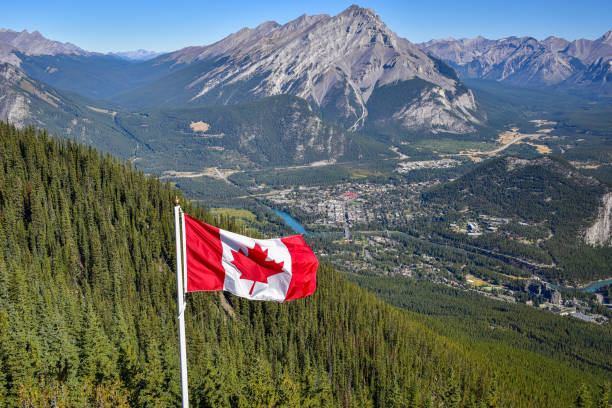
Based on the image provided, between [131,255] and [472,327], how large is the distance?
97949mm

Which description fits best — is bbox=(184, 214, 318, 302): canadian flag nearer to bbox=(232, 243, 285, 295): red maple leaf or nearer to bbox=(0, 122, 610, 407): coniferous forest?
bbox=(232, 243, 285, 295): red maple leaf

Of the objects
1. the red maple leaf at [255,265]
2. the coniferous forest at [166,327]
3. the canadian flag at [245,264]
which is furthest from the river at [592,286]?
the red maple leaf at [255,265]

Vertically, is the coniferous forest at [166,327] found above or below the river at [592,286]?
above

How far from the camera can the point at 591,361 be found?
5025 inches

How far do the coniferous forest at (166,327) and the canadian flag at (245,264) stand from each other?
1337 inches

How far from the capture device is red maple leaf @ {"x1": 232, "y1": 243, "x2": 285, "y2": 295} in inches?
1162

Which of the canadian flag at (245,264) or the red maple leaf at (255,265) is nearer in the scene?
the canadian flag at (245,264)

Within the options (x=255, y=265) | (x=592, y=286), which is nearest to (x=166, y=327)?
(x=255, y=265)

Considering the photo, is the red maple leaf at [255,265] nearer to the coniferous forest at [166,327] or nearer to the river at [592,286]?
the coniferous forest at [166,327]

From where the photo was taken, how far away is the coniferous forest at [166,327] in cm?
6444

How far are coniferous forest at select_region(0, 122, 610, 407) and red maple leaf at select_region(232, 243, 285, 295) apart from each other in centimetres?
3450

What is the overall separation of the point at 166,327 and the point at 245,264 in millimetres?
65749

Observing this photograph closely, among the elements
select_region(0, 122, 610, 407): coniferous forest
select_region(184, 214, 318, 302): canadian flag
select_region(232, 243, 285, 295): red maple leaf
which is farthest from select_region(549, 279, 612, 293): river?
select_region(232, 243, 285, 295): red maple leaf

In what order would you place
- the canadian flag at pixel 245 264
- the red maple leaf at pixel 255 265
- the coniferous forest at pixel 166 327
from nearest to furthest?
the canadian flag at pixel 245 264 < the red maple leaf at pixel 255 265 < the coniferous forest at pixel 166 327
